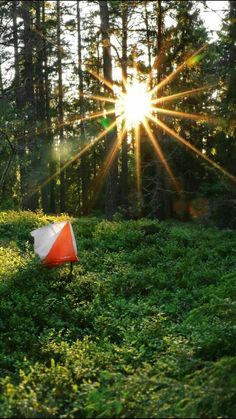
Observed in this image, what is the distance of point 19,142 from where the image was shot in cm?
1962

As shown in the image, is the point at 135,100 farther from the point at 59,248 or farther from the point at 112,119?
the point at 59,248

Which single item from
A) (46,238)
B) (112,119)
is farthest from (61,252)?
(112,119)

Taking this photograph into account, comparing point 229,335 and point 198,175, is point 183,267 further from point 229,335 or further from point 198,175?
point 198,175

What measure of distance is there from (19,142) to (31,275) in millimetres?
10779

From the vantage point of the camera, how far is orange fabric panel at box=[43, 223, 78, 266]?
1037 centimetres

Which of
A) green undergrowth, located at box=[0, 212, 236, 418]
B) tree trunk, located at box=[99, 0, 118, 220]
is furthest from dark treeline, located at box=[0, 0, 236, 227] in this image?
green undergrowth, located at box=[0, 212, 236, 418]

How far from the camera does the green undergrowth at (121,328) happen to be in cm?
464

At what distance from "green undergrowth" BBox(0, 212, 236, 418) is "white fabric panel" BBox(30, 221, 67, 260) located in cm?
30

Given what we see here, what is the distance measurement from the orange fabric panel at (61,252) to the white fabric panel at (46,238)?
9cm

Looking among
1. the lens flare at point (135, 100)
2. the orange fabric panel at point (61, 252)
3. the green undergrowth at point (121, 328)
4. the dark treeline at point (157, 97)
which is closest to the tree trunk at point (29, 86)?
the dark treeline at point (157, 97)

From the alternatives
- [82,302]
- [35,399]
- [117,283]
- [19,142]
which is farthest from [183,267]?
[19,142]

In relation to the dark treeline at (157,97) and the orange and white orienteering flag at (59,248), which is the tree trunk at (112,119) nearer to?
the dark treeline at (157,97)

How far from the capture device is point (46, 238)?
10617 mm

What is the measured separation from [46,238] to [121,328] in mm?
3761
